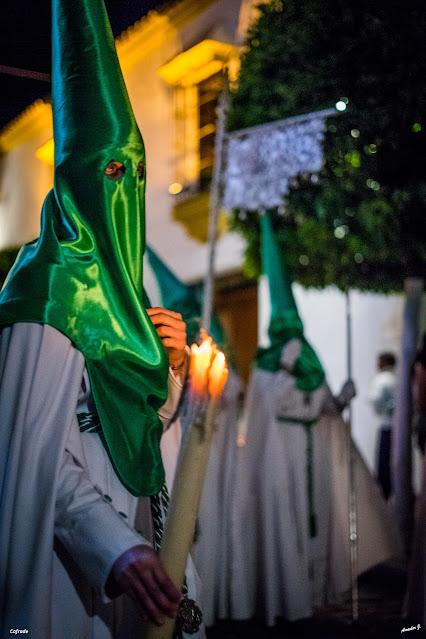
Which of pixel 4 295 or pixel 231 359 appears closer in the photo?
pixel 4 295

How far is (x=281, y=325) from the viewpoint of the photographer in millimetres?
6980

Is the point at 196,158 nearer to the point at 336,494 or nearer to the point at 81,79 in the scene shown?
the point at 336,494

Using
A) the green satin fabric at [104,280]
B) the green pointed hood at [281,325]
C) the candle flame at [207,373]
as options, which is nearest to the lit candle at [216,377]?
the candle flame at [207,373]

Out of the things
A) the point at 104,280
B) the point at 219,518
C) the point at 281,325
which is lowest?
the point at 219,518

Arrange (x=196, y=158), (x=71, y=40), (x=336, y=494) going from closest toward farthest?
(x=71, y=40), (x=336, y=494), (x=196, y=158)

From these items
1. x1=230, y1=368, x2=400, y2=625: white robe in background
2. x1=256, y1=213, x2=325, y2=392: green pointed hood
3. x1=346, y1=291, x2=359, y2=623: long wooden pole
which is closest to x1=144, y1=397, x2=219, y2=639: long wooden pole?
x1=346, y1=291, x2=359, y2=623: long wooden pole

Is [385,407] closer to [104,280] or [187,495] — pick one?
[104,280]

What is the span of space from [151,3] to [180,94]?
12.3 m

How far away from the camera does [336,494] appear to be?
689 cm

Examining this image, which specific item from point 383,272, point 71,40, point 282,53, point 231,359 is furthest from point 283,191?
point 71,40

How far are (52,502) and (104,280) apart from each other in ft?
1.78

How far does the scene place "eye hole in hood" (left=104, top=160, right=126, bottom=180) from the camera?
6.51ft

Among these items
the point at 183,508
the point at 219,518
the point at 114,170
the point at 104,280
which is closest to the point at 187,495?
the point at 183,508

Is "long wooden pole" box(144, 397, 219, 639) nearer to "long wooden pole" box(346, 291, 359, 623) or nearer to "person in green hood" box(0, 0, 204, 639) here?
"person in green hood" box(0, 0, 204, 639)
